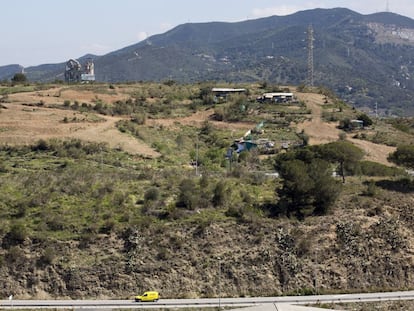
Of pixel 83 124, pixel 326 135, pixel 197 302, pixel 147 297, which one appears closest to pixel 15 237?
pixel 147 297

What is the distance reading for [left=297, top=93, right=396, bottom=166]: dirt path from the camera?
6175 cm

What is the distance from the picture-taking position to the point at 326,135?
68.8 m

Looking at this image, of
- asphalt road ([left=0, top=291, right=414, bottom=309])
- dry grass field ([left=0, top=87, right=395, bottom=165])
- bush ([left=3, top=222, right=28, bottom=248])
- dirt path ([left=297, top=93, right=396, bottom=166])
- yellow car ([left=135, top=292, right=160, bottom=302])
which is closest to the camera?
asphalt road ([left=0, top=291, right=414, bottom=309])

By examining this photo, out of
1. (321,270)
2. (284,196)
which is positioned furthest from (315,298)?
(284,196)

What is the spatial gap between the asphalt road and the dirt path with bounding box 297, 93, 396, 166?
27.3 m

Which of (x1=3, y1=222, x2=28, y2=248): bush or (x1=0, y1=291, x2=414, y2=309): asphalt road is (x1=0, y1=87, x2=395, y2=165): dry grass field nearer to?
(x1=3, y1=222, x2=28, y2=248): bush

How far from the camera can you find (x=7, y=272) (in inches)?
1385

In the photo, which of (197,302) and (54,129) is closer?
(197,302)

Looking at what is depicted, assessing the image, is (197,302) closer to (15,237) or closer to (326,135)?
(15,237)

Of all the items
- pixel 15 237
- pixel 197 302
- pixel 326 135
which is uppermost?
pixel 326 135

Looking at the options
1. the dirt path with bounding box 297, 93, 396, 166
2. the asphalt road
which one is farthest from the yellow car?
the dirt path with bounding box 297, 93, 396, 166

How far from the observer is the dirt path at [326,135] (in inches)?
2431

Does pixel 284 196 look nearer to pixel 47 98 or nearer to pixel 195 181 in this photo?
pixel 195 181

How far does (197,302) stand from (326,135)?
40.5 metres
